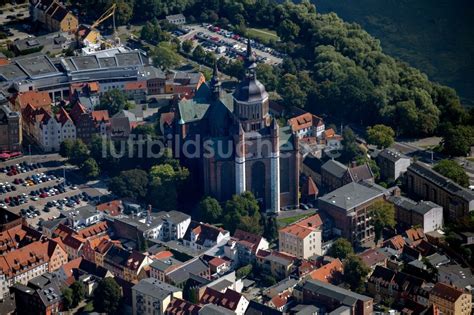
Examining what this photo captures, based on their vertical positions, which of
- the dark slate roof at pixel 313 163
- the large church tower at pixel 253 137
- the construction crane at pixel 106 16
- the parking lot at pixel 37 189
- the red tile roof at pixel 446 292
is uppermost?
the large church tower at pixel 253 137

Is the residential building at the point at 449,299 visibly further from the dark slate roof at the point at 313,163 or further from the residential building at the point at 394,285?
the dark slate roof at the point at 313,163

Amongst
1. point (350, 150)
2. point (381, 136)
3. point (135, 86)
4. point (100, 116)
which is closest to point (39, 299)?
point (100, 116)

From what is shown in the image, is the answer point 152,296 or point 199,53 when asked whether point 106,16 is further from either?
point 152,296

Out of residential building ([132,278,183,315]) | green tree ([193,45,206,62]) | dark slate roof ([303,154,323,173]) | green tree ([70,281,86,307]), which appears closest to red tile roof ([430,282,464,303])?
residential building ([132,278,183,315])

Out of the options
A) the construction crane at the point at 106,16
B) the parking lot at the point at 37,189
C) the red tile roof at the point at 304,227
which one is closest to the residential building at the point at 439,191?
the red tile roof at the point at 304,227

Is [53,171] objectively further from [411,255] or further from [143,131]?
[411,255]

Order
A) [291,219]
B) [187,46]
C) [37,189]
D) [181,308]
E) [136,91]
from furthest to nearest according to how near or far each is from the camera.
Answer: [187,46] → [136,91] → [37,189] → [291,219] → [181,308]

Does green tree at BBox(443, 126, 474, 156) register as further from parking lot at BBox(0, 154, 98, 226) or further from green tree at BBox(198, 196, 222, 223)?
parking lot at BBox(0, 154, 98, 226)

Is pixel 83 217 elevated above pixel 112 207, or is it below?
above
